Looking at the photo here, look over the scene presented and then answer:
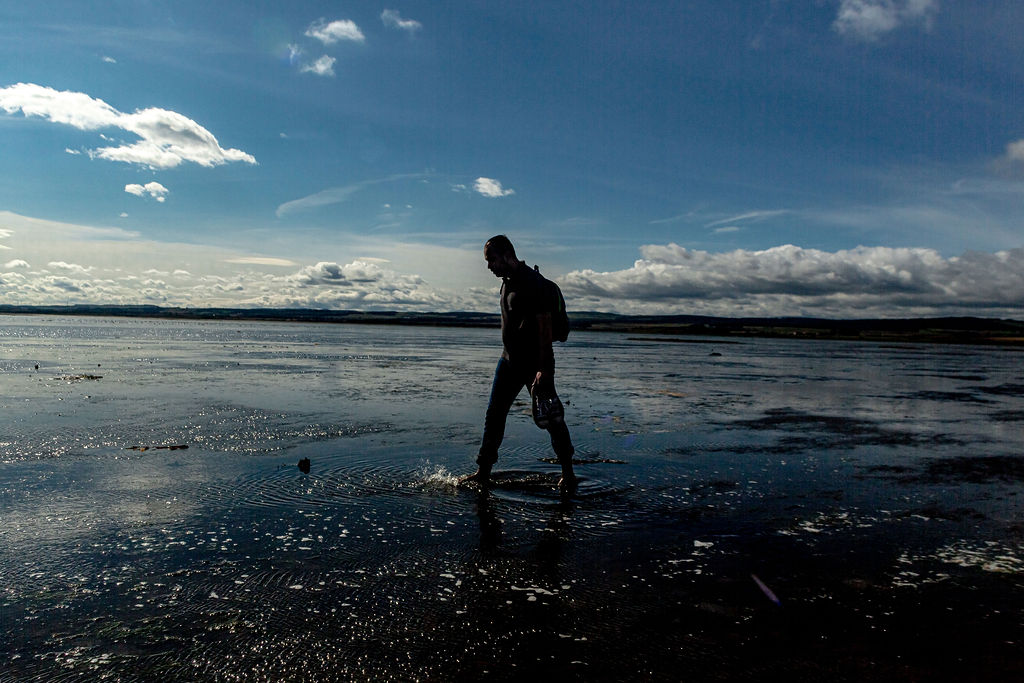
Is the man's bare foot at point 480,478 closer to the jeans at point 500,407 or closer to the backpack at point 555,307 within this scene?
the jeans at point 500,407

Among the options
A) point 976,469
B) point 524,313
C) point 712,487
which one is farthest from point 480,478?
point 976,469

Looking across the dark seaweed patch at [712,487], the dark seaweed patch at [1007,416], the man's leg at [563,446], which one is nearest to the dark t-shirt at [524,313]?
the man's leg at [563,446]

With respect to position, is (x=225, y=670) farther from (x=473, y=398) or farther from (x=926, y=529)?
(x=473, y=398)

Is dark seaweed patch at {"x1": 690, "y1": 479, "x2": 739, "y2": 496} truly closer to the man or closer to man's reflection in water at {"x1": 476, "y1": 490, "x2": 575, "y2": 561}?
the man

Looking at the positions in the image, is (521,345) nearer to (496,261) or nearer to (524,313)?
(524,313)

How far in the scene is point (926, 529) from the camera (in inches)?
220

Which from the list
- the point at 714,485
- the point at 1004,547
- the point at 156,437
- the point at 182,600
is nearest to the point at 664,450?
the point at 714,485

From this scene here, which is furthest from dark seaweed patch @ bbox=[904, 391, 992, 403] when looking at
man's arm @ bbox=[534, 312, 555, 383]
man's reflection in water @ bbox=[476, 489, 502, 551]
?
man's reflection in water @ bbox=[476, 489, 502, 551]

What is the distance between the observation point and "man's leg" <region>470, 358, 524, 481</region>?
694 cm

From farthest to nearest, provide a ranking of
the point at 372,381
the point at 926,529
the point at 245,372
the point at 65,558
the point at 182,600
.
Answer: the point at 245,372, the point at 372,381, the point at 926,529, the point at 65,558, the point at 182,600

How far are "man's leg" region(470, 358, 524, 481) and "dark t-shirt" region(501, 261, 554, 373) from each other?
18 cm

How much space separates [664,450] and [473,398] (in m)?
6.78

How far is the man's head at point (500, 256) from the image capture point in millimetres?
6730

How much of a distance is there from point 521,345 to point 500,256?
99 centimetres
